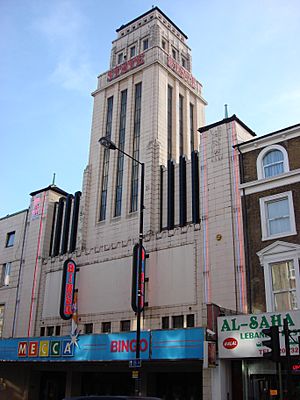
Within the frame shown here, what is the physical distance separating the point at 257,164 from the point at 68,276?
15172mm

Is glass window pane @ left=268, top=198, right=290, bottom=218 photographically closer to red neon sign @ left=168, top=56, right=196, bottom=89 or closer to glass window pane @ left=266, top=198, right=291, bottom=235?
glass window pane @ left=266, top=198, right=291, bottom=235

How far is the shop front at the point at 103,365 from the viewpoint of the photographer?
21.7 m

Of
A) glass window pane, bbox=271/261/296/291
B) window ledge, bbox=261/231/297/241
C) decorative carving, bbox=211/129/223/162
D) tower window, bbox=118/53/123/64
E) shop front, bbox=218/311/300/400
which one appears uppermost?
tower window, bbox=118/53/123/64

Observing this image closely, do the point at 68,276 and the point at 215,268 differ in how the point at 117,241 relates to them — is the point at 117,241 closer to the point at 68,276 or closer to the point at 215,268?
the point at 68,276

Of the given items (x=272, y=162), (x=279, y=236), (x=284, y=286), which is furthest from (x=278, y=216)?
(x=284, y=286)

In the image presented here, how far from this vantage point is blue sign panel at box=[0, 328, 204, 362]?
21016 millimetres

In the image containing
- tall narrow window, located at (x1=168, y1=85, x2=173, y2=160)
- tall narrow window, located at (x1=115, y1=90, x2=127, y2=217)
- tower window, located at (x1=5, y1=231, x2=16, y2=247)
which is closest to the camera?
tall narrow window, located at (x1=115, y1=90, x2=127, y2=217)

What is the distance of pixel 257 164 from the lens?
25.4m

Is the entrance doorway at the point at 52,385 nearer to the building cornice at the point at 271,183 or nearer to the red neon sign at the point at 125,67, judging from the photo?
the building cornice at the point at 271,183

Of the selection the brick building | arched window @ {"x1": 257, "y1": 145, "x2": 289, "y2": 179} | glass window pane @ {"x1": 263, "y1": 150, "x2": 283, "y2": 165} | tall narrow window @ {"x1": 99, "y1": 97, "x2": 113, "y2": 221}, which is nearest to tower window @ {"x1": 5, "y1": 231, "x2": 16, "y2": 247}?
tall narrow window @ {"x1": 99, "y1": 97, "x2": 113, "y2": 221}

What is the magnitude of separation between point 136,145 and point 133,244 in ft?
27.4

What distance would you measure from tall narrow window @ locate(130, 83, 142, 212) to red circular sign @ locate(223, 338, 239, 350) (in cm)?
1341

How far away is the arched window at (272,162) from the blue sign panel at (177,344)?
9.52 meters

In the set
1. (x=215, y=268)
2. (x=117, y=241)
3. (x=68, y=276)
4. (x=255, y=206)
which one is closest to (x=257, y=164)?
(x=255, y=206)
